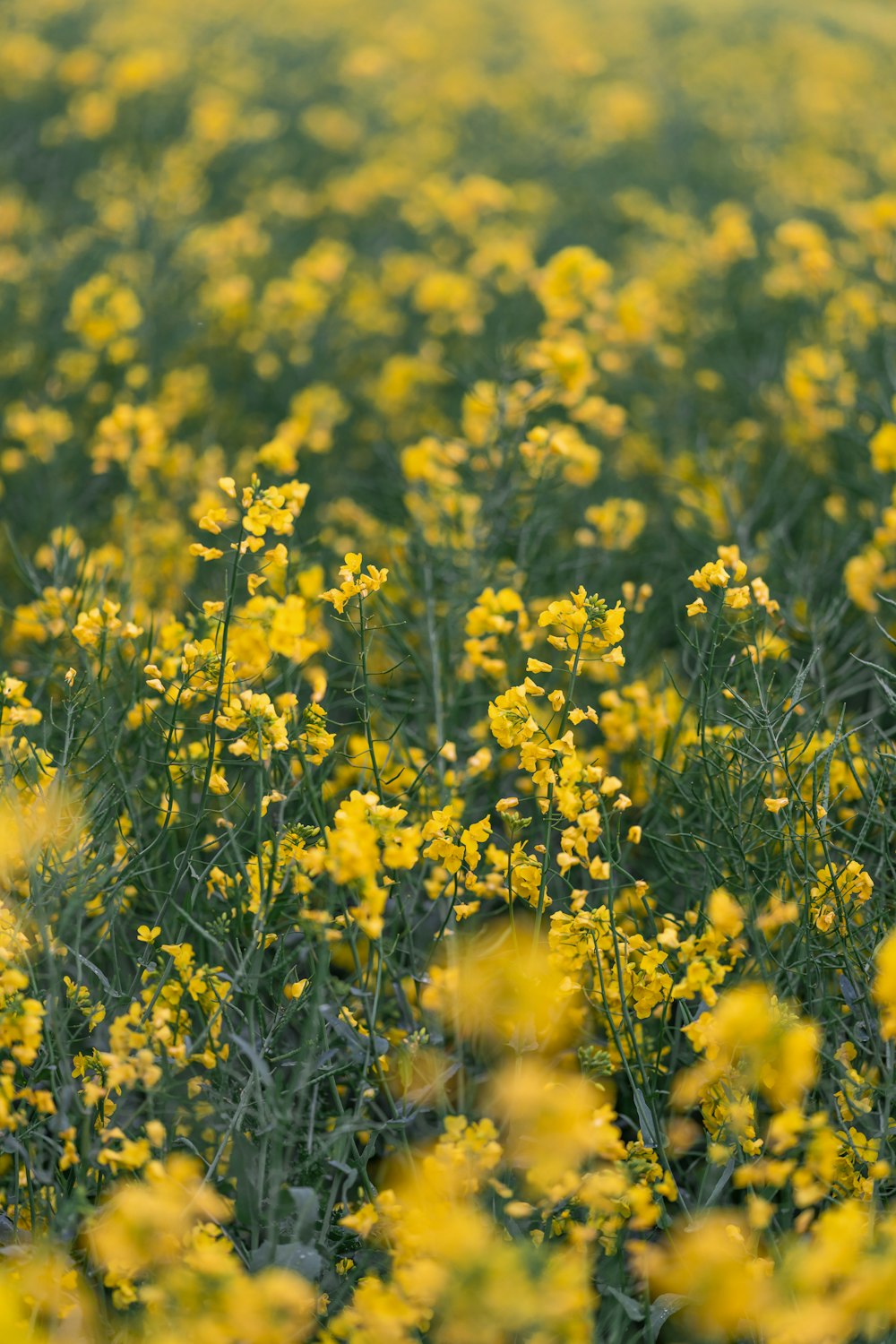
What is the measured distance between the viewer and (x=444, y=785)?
2.08 m

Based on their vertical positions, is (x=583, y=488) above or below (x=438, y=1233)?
below

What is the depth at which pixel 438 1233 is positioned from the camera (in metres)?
1.22

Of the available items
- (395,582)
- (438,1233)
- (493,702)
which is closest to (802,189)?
(395,582)

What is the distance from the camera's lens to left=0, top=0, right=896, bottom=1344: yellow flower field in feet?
4.82

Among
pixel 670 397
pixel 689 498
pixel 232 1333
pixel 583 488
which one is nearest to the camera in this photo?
pixel 232 1333

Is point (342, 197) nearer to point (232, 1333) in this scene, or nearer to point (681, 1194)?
point (681, 1194)

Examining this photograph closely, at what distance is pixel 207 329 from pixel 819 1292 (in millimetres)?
4197

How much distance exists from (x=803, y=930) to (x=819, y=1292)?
1.98 ft

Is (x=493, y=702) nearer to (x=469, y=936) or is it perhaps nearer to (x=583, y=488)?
(x=469, y=936)

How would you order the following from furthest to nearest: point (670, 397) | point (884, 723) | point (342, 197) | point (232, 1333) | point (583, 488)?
point (342, 197) < point (670, 397) < point (583, 488) < point (884, 723) < point (232, 1333)

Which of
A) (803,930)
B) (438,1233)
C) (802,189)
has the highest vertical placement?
(438,1233)

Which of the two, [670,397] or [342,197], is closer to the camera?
[670,397]

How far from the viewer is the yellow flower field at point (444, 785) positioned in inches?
57.9

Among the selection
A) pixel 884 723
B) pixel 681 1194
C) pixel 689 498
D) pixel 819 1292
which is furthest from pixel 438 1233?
pixel 689 498
